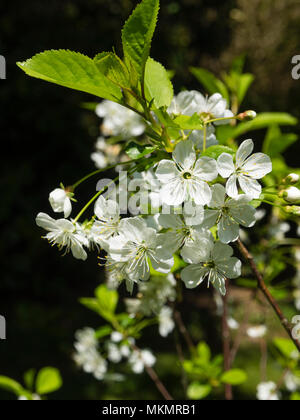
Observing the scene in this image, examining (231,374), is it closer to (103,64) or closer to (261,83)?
(103,64)

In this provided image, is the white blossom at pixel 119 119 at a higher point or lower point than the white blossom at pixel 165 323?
higher

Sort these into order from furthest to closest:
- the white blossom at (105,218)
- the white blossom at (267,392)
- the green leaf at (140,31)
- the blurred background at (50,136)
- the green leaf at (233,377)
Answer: the blurred background at (50,136) < the white blossom at (267,392) < the green leaf at (233,377) < the white blossom at (105,218) < the green leaf at (140,31)

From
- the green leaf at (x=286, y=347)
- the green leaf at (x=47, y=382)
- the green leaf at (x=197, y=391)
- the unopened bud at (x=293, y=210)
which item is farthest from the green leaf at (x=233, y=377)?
the unopened bud at (x=293, y=210)

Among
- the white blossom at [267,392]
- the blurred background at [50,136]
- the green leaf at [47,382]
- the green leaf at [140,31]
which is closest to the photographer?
the green leaf at [140,31]

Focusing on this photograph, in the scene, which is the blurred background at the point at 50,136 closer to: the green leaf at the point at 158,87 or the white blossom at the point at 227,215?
A: the green leaf at the point at 158,87

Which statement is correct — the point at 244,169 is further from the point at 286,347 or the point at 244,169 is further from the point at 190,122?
the point at 286,347

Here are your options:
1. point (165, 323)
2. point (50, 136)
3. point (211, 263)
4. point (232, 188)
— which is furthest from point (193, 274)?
point (50, 136)

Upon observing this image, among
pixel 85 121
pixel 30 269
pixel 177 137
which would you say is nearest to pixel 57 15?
pixel 85 121

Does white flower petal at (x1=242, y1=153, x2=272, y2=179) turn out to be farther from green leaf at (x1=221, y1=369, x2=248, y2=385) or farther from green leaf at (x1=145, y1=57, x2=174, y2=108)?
green leaf at (x1=221, y1=369, x2=248, y2=385)
